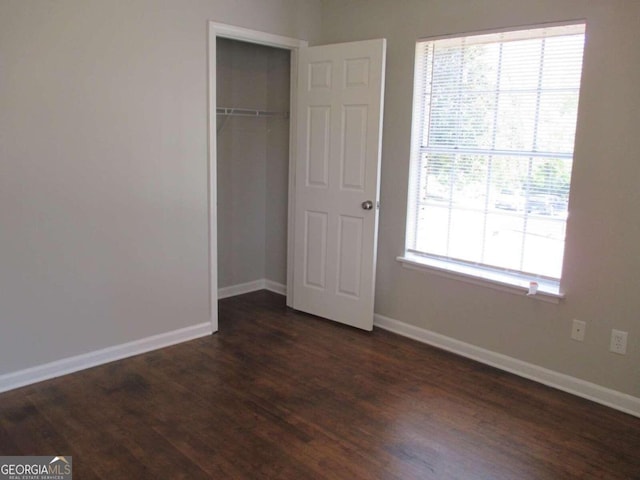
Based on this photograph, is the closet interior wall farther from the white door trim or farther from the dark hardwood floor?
the dark hardwood floor

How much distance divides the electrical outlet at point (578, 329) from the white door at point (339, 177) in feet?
4.51

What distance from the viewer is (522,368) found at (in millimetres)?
3395

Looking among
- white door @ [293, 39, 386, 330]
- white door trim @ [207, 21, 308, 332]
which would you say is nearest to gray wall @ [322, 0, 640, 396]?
white door @ [293, 39, 386, 330]

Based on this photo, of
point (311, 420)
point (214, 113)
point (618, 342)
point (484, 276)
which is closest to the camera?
point (311, 420)

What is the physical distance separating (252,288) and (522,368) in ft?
8.30

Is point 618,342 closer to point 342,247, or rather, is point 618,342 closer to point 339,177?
point 342,247

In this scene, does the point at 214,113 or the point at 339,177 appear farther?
the point at 339,177

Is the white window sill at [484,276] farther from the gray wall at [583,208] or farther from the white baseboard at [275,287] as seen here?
the white baseboard at [275,287]

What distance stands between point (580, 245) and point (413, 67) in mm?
1620

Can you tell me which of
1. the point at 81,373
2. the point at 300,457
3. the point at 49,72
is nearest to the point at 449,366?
the point at 300,457

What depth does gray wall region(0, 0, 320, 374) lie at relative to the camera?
9.59 ft

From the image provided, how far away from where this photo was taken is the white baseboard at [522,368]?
3.01 metres

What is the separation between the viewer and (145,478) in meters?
2.30

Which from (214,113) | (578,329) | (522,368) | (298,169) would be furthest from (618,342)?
(214,113)
